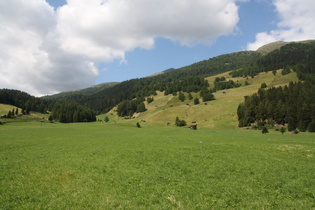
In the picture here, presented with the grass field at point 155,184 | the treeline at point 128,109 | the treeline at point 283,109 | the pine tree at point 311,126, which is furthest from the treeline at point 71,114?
the pine tree at point 311,126

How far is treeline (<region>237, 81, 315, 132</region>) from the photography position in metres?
71.8

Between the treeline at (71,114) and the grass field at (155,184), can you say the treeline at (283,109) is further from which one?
the treeline at (71,114)

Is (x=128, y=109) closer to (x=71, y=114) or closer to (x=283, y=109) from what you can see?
(x=71, y=114)

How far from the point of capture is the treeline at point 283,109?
71.8 metres

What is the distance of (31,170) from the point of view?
16625mm

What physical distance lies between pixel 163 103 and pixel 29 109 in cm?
13043

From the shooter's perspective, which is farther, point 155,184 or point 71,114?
point 71,114

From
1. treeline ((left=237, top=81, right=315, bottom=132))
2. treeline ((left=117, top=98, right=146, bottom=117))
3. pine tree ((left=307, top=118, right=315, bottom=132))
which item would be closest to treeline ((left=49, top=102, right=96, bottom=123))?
treeline ((left=117, top=98, right=146, bottom=117))

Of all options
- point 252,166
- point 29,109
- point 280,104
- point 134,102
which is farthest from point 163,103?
point 252,166

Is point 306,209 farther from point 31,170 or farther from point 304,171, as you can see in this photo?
point 31,170

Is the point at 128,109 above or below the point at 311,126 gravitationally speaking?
above

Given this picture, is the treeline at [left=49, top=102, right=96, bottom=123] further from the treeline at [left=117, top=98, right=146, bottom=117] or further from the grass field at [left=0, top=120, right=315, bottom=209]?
the grass field at [left=0, top=120, right=315, bottom=209]

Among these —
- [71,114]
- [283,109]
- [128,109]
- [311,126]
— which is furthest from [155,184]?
[128,109]

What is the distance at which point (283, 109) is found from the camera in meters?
80.2
